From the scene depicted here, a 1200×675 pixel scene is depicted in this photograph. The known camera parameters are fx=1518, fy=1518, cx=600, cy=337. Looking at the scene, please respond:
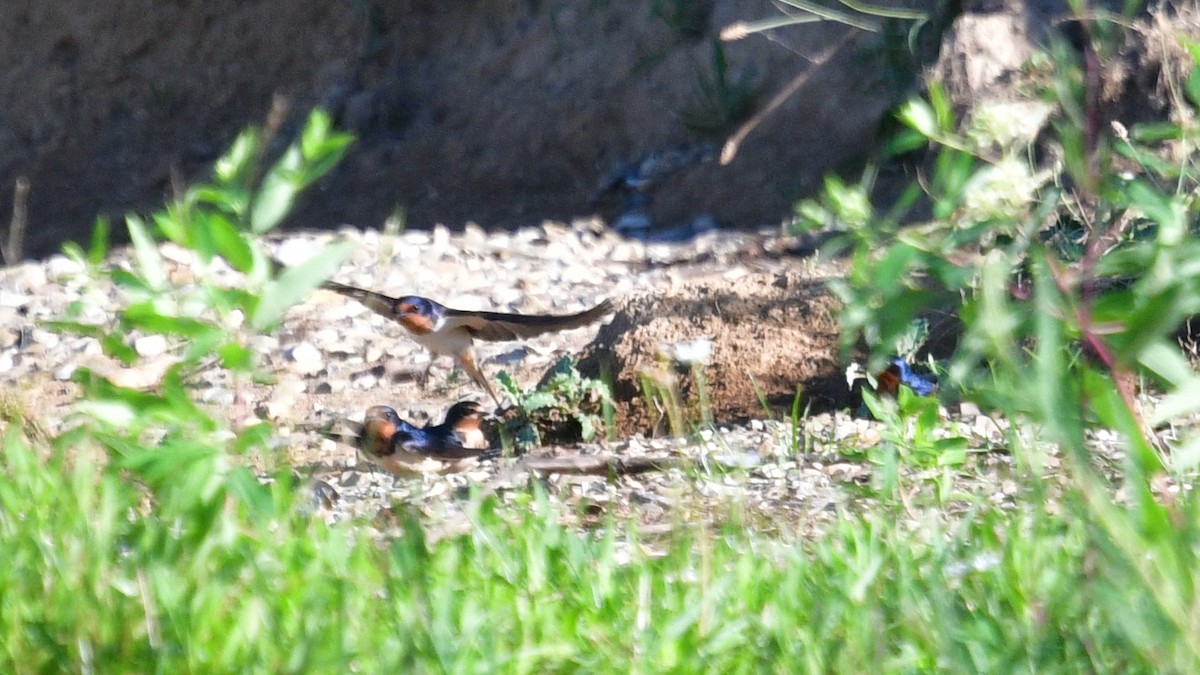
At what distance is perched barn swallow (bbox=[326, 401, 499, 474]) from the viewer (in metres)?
4.11

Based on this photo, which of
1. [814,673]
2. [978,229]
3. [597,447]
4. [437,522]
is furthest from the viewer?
[597,447]

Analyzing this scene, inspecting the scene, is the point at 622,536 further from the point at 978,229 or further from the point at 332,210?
the point at 332,210

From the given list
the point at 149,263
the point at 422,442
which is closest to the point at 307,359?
the point at 422,442

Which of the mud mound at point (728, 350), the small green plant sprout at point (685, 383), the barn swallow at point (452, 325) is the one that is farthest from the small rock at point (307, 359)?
the small green plant sprout at point (685, 383)

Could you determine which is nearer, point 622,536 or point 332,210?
point 622,536

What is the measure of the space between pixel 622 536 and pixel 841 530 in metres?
0.62

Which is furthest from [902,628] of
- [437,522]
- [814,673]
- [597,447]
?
[597,447]

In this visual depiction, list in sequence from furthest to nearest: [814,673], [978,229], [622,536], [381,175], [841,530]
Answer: [381,175] → [622,536] → [841,530] → [814,673] → [978,229]

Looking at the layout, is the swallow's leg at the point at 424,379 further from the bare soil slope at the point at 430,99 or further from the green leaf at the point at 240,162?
the green leaf at the point at 240,162

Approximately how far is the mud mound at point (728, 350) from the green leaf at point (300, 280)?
2678 millimetres

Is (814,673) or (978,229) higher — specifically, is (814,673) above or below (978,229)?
below

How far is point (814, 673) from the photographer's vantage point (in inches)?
78.3

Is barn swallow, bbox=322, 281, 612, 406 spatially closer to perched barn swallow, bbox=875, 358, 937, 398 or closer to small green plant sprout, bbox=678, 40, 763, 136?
perched barn swallow, bbox=875, 358, 937, 398

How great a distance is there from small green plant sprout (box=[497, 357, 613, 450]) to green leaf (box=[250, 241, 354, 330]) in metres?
2.83
